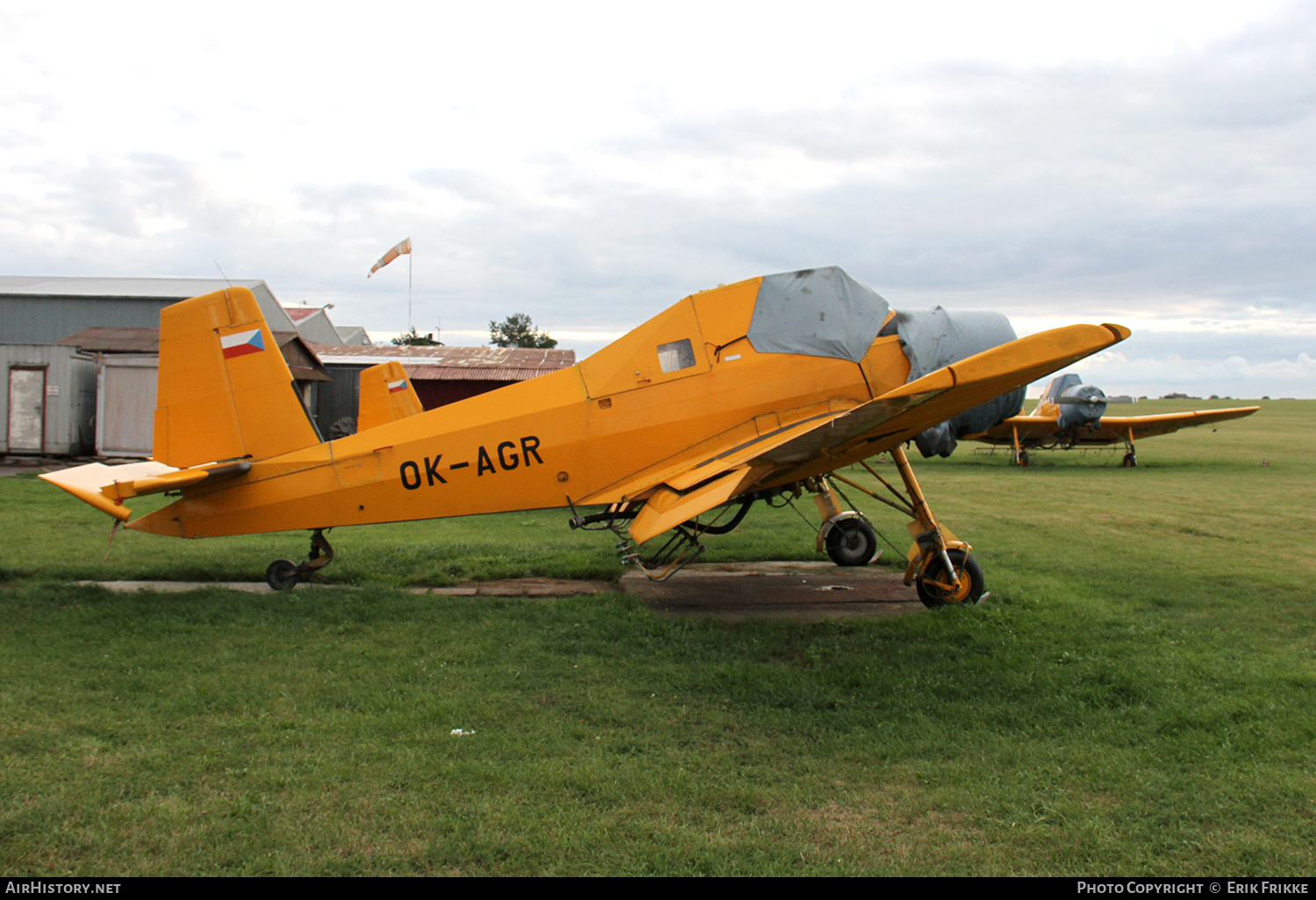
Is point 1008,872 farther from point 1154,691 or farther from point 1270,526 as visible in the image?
point 1270,526

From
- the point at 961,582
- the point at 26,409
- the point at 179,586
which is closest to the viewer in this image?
the point at 961,582

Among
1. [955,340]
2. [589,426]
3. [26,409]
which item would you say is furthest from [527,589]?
[26,409]

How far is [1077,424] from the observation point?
25.3m

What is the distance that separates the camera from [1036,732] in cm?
462

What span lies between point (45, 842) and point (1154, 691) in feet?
19.6

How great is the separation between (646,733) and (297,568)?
5.17m

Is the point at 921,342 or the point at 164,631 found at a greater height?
the point at 921,342

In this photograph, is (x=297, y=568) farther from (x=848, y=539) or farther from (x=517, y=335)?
(x=517, y=335)

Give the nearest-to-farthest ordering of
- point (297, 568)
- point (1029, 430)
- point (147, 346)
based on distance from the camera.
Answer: point (297, 568)
point (147, 346)
point (1029, 430)

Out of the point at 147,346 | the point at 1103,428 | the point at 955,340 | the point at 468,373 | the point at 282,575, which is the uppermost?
the point at 147,346

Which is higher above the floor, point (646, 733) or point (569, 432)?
point (569, 432)

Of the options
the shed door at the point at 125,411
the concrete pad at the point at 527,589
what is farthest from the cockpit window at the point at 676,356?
the shed door at the point at 125,411

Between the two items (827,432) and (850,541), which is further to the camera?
(850,541)

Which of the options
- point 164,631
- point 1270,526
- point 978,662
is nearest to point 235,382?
point 164,631
